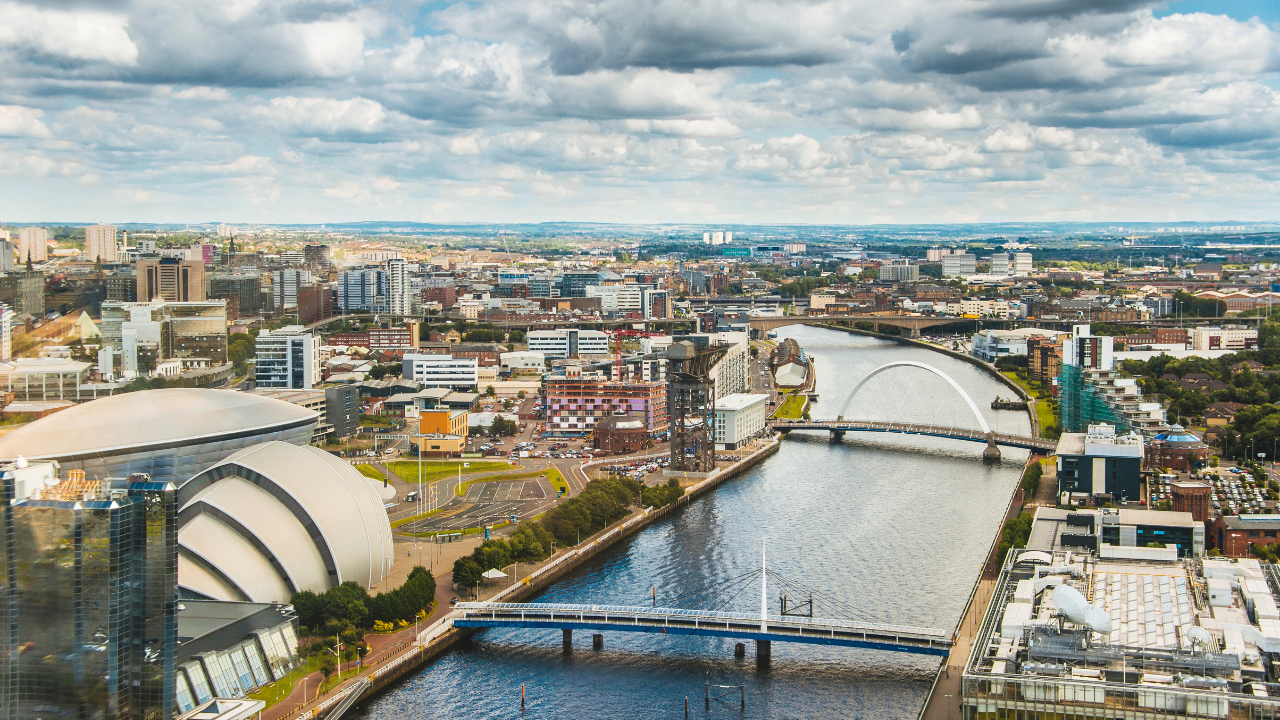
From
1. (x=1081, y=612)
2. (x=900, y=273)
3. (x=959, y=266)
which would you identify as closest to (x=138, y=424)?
(x=1081, y=612)

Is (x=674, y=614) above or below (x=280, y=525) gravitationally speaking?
below

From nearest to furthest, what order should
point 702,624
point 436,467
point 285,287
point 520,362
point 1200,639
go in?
point 1200,639, point 702,624, point 436,467, point 520,362, point 285,287

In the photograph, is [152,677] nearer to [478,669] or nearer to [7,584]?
[7,584]

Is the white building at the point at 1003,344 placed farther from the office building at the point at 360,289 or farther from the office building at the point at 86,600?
the office building at the point at 86,600

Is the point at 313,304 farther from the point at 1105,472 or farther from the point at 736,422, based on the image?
the point at 1105,472

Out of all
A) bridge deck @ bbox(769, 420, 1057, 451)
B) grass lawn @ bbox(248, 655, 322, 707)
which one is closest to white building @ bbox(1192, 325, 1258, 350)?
bridge deck @ bbox(769, 420, 1057, 451)

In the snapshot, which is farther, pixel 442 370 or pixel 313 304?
pixel 313 304

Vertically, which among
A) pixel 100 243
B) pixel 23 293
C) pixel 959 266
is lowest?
pixel 23 293

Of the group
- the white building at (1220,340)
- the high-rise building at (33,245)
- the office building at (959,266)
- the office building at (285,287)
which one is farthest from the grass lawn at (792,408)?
the office building at (959,266)
